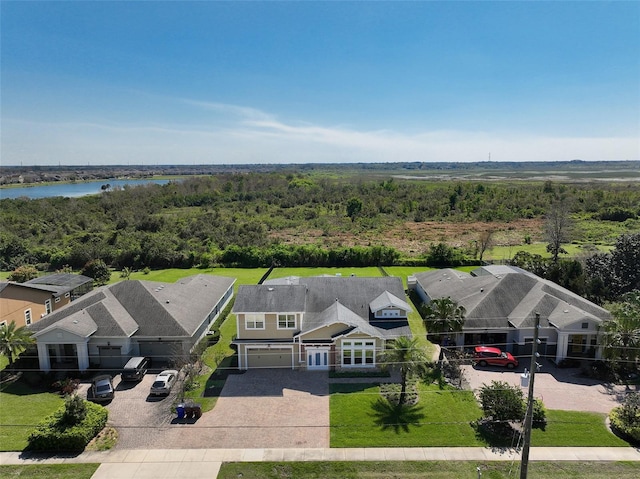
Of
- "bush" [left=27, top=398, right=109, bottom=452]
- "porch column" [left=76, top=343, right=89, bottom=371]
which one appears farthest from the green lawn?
"porch column" [left=76, top=343, right=89, bottom=371]

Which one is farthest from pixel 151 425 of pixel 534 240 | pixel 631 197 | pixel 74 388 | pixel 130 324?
pixel 631 197

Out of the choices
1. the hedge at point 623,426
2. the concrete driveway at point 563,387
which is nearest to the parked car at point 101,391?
the concrete driveway at point 563,387

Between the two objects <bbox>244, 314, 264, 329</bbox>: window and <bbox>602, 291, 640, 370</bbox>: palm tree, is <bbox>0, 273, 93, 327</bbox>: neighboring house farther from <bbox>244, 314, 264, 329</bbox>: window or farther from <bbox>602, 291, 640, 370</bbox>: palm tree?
<bbox>602, 291, 640, 370</bbox>: palm tree

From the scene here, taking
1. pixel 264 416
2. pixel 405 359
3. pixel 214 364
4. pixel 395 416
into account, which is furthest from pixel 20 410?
pixel 405 359

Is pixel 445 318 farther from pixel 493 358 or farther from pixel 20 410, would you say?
pixel 20 410

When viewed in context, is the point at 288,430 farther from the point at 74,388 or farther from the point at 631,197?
the point at 631,197

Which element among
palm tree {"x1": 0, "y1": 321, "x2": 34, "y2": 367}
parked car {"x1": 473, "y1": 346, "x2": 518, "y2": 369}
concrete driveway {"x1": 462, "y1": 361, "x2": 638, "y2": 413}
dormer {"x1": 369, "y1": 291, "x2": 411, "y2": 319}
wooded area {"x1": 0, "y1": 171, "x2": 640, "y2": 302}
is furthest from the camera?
wooded area {"x1": 0, "y1": 171, "x2": 640, "y2": 302}
